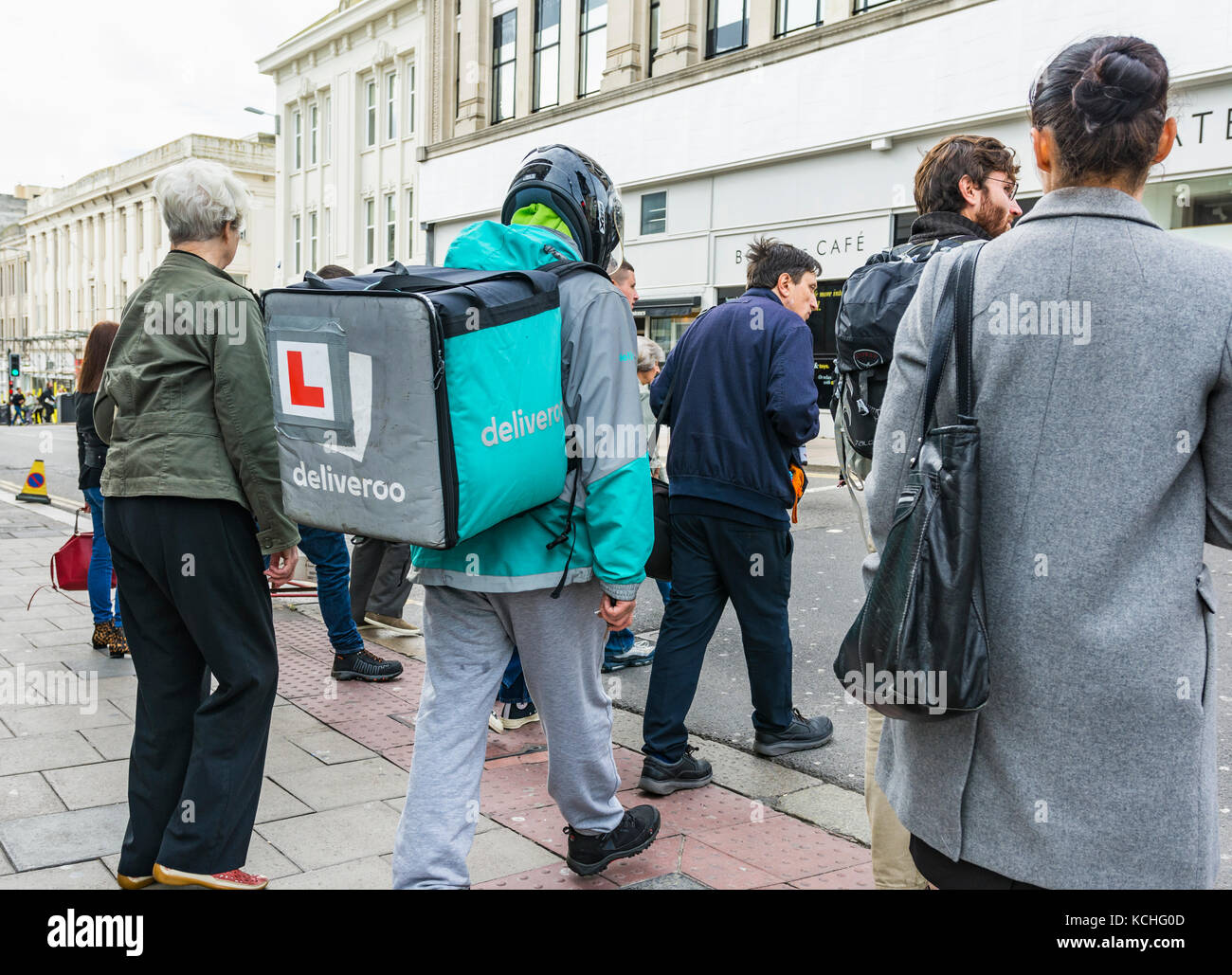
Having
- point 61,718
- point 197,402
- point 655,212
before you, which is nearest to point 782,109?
point 655,212

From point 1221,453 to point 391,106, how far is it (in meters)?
36.6

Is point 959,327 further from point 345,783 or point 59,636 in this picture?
point 59,636

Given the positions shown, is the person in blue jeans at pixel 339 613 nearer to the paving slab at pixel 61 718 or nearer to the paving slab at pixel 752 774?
the paving slab at pixel 61 718

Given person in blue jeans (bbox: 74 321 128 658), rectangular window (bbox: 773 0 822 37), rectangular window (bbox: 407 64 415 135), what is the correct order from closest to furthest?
person in blue jeans (bbox: 74 321 128 658) < rectangular window (bbox: 773 0 822 37) < rectangular window (bbox: 407 64 415 135)

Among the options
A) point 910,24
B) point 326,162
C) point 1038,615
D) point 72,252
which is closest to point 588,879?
point 1038,615

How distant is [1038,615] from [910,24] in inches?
717

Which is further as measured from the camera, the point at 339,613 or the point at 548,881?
the point at 339,613

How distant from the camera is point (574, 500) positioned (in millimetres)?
2805

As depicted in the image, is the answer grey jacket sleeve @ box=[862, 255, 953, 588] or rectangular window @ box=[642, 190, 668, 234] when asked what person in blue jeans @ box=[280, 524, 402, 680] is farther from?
rectangular window @ box=[642, 190, 668, 234]

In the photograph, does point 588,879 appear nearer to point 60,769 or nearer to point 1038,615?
point 1038,615

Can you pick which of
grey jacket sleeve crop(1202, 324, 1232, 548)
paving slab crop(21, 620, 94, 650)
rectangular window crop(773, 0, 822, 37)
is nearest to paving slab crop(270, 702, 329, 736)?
paving slab crop(21, 620, 94, 650)

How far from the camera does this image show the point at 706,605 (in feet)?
13.7

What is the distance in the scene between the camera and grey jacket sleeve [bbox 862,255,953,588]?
1.87 meters

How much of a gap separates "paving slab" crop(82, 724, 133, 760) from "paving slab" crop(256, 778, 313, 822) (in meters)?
0.69
